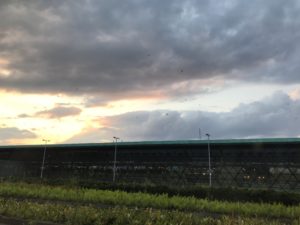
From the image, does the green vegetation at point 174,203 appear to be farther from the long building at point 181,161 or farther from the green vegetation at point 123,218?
the long building at point 181,161

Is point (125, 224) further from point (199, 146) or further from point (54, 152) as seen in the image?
point (54, 152)

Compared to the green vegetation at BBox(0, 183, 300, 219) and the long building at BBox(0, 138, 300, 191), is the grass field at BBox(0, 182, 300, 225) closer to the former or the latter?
the green vegetation at BBox(0, 183, 300, 219)

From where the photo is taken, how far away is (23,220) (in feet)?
49.2

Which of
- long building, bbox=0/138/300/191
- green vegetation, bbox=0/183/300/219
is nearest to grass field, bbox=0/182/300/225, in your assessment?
green vegetation, bbox=0/183/300/219

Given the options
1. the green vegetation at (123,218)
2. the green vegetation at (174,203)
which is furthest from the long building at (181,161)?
the green vegetation at (123,218)

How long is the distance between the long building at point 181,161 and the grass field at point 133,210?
148ft

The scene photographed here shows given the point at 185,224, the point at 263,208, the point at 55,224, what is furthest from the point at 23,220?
the point at 263,208

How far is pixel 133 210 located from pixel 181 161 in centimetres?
6493

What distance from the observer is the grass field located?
45.4ft

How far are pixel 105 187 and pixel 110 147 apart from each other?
161ft

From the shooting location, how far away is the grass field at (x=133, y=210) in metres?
13.8

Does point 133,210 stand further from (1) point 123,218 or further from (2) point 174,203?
(2) point 174,203

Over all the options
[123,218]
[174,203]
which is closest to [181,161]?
[174,203]

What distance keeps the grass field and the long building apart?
148ft
